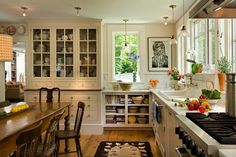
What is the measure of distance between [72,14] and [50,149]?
10.7ft

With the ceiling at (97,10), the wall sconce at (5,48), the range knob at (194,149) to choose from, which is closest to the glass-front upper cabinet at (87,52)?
the ceiling at (97,10)

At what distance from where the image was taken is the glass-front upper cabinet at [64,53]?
5824mm

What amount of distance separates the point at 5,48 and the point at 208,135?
2.35 meters

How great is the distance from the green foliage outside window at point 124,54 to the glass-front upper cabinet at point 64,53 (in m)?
1.12

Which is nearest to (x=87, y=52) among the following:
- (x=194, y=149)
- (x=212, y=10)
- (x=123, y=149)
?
(x=123, y=149)

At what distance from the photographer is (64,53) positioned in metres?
5.83

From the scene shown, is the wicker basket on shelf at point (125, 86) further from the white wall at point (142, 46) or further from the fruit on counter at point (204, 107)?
the fruit on counter at point (204, 107)

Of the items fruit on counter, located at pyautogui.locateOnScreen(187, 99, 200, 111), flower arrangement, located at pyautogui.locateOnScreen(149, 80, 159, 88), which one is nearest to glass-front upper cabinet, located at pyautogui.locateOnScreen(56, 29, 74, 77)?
flower arrangement, located at pyautogui.locateOnScreen(149, 80, 159, 88)

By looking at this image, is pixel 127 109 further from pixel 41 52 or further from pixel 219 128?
pixel 219 128

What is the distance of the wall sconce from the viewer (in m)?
2.85

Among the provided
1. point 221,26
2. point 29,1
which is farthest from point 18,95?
point 221,26

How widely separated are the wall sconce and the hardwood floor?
194 centimetres

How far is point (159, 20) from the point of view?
5.88 m

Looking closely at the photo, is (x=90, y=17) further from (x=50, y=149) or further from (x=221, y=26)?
(x=50, y=149)
